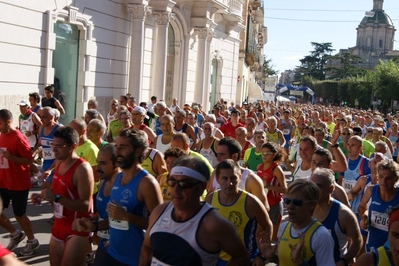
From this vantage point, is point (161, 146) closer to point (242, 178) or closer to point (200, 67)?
point (242, 178)

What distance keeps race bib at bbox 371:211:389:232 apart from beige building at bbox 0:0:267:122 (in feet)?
32.6

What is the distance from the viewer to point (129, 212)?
4352 mm

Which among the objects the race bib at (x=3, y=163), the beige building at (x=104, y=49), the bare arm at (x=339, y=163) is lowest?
the race bib at (x=3, y=163)

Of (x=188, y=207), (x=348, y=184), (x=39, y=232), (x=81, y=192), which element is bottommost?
(x=39, y=232)

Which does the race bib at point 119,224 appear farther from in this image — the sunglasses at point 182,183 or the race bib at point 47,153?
the race bib at point 47,153

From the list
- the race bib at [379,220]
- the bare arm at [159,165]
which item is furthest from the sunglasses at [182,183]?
the bare arm at [159,165]

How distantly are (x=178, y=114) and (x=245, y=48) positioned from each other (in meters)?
39.0

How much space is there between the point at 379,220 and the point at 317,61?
135965 mm

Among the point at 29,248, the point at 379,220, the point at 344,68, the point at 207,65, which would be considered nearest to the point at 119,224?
the point at 379,220

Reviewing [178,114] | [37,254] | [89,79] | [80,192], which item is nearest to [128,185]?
[80,192]

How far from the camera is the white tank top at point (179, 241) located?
3361 millimetres

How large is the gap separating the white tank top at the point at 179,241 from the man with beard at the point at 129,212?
83 cm

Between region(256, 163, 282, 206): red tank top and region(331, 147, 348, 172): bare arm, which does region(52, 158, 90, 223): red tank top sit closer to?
region(256, 163, 282, 206): red tank top

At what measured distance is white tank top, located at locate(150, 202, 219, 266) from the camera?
3.36 metres
